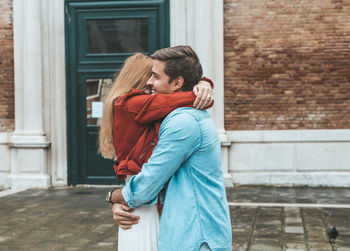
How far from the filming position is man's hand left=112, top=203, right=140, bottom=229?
7.48 feet

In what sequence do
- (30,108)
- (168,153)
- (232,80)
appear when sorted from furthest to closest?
(30,108) < (232,80) < (168,153)

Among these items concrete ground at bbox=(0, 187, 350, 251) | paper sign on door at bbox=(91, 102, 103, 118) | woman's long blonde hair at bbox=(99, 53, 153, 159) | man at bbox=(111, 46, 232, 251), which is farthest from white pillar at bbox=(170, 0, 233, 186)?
man at bbox=(111, 46, 232, 251)

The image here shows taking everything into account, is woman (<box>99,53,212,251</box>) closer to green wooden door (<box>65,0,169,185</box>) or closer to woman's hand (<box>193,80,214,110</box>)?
woman's hand (<box>193,80,214,110</box>)

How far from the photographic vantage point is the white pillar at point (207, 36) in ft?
32.9

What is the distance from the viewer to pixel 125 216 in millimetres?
2285

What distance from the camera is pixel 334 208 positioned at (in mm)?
7656

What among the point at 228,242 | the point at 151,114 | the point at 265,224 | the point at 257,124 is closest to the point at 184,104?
the point at 151,114

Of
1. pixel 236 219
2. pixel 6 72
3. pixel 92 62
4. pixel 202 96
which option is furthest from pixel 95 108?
pixel 202 96

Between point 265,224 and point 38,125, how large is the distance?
5.34 meters

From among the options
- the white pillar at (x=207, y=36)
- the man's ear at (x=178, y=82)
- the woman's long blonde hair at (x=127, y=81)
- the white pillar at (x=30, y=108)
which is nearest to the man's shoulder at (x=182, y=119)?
the man's ear at (x=178, y=82)

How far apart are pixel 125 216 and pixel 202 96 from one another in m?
0.59

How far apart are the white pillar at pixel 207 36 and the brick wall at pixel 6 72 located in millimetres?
3104

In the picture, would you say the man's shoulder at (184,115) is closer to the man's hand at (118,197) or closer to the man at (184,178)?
the man at (184,178)

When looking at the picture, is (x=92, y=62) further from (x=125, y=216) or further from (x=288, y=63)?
(x=125, y=216)
